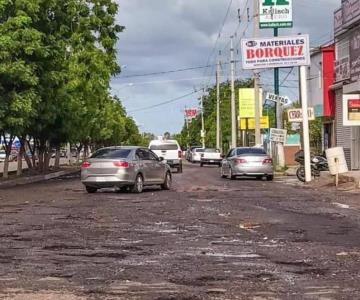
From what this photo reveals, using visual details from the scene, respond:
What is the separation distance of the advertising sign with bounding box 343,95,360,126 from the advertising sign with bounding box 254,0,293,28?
15842 mm

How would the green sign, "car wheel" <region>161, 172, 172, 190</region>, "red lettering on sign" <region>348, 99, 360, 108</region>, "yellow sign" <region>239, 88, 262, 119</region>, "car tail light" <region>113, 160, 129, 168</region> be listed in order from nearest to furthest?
"car tail light" <region>113, 160, 129, 168</region> < "car wheel" <region>161, 172, 172, 190</region> < "red lettering on sign" <region>348, 99, 360, 108</region> < the green sign < "yellow sign" <region>239, 88, 262, 119</region>

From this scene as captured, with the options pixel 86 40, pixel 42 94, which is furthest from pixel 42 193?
pixel 86 40

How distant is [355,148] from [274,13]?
1231 cm

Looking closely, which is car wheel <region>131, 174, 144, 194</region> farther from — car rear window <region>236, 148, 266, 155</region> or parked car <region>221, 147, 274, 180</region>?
car rear window <region>236, 148, 266, 155</region>

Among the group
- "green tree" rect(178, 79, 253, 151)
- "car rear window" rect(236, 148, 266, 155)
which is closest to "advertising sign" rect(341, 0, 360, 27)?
"car rear window" rect(236, 148, 266, 155)

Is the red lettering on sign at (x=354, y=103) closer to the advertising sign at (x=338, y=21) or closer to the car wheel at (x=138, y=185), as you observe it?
the advertising sign at (x=338, y=21)

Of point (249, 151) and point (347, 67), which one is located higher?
point (347, 67)

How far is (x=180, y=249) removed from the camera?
10.6m

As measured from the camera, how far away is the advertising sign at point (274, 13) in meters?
41.2

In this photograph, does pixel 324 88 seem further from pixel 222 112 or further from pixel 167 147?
pixel 222 112

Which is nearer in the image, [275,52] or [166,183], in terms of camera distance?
[166,183]

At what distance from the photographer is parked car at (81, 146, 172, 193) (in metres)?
22.7

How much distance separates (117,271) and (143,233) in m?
3.76

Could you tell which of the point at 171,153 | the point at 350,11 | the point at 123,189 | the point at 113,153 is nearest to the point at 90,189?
the point at 123,189
